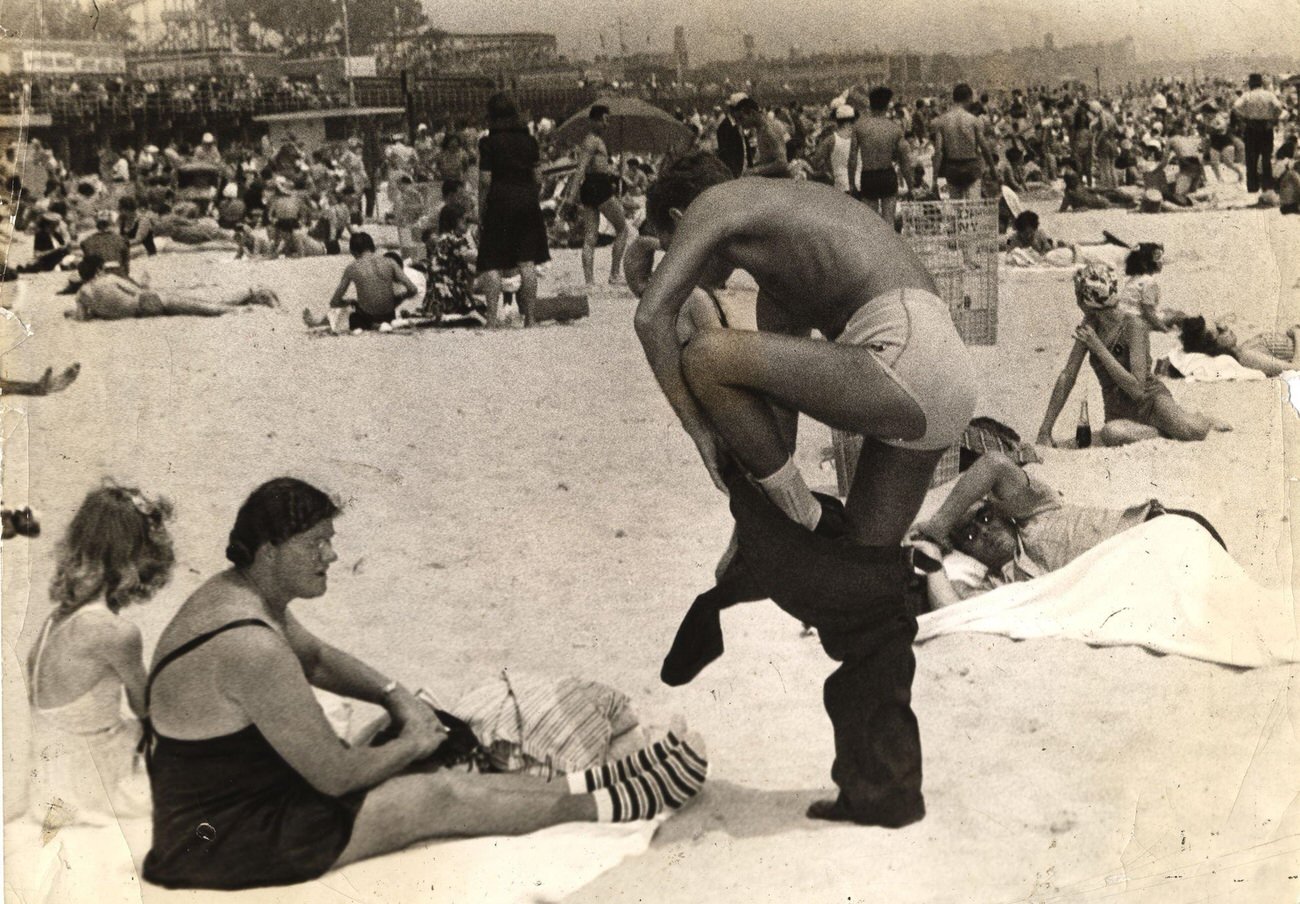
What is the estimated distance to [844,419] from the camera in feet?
17.4

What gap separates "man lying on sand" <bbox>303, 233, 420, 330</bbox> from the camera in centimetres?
547

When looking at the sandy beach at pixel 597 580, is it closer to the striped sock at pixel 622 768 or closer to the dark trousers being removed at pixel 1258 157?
the striped sock at pixel 622 768

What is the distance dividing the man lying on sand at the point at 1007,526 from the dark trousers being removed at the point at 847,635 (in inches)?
13.1

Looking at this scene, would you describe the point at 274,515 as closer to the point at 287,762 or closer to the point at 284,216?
the point at 287,762

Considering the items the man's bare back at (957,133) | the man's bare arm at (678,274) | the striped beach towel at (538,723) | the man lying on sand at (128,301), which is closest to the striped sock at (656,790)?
the striped beach towel at (538,723)

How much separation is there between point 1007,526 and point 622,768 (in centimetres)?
161

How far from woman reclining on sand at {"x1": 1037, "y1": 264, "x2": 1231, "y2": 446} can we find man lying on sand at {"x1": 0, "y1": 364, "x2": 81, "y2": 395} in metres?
3.31

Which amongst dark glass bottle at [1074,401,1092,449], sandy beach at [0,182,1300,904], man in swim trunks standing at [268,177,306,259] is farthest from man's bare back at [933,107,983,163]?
man in swim trunks standing at [268,177,306,259]

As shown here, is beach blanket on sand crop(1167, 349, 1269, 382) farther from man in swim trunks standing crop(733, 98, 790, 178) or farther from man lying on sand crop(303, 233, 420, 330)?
man lying on sand crop(303, 233, 420, 330)

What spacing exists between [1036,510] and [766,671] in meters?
1.19

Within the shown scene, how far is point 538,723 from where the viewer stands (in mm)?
5293

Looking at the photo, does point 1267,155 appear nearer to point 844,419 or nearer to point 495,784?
point 844,419

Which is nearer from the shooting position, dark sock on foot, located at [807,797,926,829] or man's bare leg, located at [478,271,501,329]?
dark sock on foot, located at [807,797,926,829]

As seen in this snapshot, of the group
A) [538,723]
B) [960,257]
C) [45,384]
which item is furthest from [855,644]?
[45,384]
